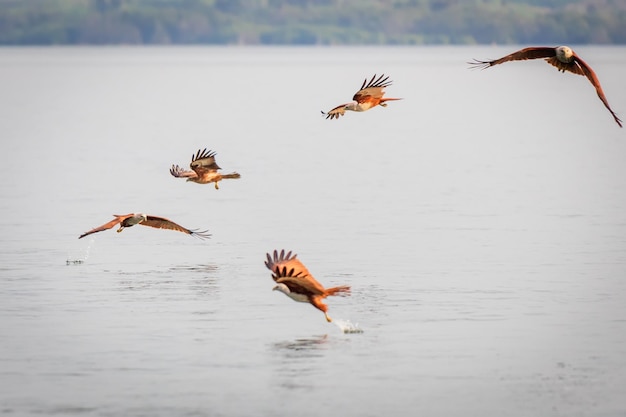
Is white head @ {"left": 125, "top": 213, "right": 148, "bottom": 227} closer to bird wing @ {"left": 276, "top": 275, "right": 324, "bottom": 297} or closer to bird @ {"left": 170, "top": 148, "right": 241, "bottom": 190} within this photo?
bird @ {"left": 170, "top": 148, "right": 241, "bottom": 190}

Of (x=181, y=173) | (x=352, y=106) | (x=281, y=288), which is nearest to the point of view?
(x=281, y=288)

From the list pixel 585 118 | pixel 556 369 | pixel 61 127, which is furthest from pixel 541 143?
pixel 556 369

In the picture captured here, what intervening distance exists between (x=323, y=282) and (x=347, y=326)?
134 inches

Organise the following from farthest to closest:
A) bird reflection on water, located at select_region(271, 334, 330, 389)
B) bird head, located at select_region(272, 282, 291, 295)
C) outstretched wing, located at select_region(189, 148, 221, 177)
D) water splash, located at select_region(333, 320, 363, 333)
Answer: outstretched wing, located at select_region(189, 148, 221, 177), water splash, located at select_region(333, 320, 363, 333), bird head, located at select_region(272, 282, 291, 295), bird reflection on water, located at select_region(271, 334, 330, 389)

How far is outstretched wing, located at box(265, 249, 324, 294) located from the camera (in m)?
19.1

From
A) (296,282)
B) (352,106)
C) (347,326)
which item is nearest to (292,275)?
(296,282)

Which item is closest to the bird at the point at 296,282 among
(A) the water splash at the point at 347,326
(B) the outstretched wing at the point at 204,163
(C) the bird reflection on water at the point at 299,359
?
(C) the bird reflection on water at the point at 299,359

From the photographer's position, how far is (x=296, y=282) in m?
19.2

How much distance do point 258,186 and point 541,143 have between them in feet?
64.8

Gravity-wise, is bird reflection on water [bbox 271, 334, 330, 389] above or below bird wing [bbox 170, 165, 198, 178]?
below

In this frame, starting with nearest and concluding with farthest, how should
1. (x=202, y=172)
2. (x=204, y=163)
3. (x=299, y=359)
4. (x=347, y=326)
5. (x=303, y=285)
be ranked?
(x=299, y=359) < (x=303, y=285) < (x=347, y=326) < (x=204, y=163) < (x=202, y=172)

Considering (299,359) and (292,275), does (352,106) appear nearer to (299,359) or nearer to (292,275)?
(292,275)

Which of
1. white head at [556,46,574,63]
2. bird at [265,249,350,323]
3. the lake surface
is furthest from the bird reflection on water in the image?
white head at [556,46,574,63]

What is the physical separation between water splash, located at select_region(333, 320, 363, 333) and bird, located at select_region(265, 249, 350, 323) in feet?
2.80
